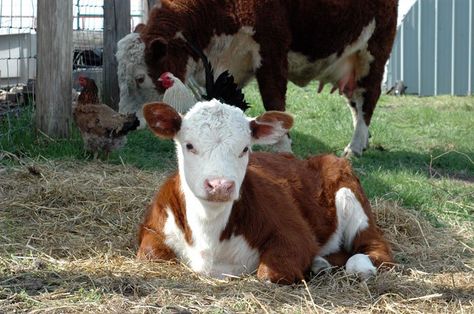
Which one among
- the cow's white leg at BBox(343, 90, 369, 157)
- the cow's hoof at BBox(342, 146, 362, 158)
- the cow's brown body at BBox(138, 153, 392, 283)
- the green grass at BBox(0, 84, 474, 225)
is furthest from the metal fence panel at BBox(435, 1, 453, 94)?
the cow's brown body at BBox(138, 153, 392, 283)

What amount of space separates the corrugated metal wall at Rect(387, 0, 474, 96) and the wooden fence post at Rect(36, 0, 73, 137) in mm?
10799

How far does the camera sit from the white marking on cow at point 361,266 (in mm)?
5176

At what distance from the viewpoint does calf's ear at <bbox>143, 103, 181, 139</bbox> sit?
4996 mm

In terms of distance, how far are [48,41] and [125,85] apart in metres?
1.11

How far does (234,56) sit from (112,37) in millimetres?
1930

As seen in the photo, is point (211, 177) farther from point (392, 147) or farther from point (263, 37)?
point (392, 147)

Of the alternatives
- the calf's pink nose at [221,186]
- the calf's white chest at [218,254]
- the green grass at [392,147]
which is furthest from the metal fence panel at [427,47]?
the calf's pink nose at [221,186]

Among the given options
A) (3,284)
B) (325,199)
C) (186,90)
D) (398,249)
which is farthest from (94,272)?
(186,90)

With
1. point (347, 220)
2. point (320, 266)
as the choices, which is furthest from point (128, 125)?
point (320, 266)

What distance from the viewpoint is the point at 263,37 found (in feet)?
29.7

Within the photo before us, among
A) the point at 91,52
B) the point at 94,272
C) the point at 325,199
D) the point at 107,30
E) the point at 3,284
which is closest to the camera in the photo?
the point at 3,284

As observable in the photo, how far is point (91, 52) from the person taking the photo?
40.8 ft

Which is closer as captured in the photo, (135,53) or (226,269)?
(226,269)

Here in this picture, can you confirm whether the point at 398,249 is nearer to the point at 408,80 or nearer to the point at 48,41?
the point at 48,41
